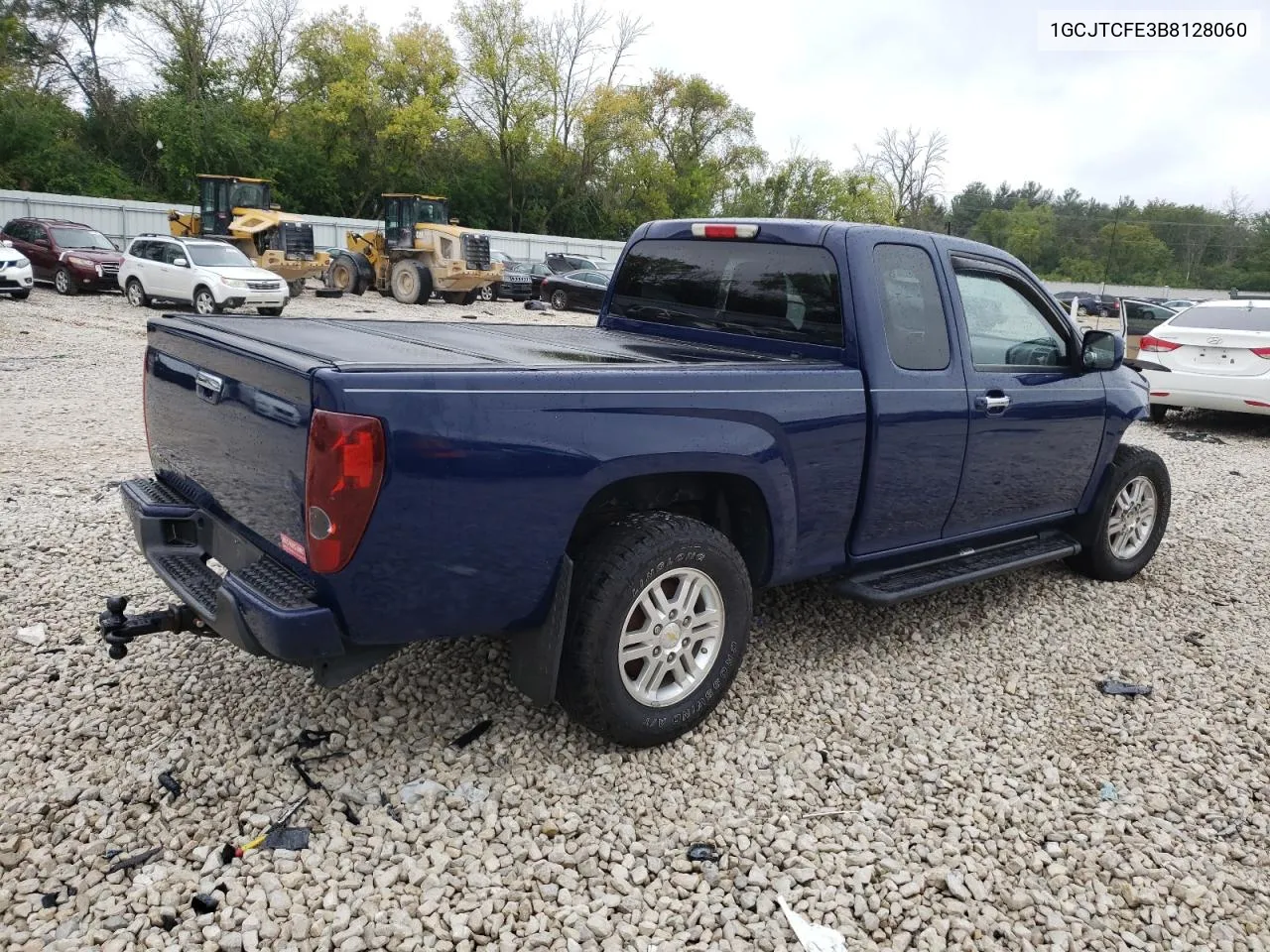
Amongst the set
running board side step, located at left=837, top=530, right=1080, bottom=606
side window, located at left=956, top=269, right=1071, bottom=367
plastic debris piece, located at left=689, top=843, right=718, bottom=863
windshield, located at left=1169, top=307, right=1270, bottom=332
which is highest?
windshield, located at left=1169, top=307, right=1270, bottom=332

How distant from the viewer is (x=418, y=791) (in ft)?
10.2

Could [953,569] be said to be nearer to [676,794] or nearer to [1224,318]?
[676,794]

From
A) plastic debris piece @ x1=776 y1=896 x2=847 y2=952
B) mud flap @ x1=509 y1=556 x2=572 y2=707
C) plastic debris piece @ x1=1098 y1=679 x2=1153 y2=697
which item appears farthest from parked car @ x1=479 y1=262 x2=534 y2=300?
plastic debris piece @ x1=776 y1=896 x2=847 y2=952

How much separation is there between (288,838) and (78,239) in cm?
2369

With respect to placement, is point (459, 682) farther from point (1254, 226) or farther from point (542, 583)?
point (1254, 226)

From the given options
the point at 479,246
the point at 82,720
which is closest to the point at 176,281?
the point at 479,246

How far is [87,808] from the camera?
294 centimetres

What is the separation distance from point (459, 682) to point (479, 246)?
21837mm

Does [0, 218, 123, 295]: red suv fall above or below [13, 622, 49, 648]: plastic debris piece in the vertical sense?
above

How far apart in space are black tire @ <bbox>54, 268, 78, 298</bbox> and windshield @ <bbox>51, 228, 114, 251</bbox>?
2.65ft

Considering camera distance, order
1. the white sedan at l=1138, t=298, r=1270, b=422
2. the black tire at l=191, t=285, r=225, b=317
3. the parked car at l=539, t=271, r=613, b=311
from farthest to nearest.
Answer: the parked car at l=539, t=271, r=613, b=311 → the black tire at l=191, t=285, r=225, b=317 → the white sedan at l=1138, t=298, r=1270, b=422

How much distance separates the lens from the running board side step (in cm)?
397

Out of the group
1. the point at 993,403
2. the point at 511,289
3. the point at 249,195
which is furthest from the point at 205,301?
the point at 993,403

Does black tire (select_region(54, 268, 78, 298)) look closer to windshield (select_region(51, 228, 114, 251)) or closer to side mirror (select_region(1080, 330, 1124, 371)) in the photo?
windshield (select_region(51, 228, 114, 251))
